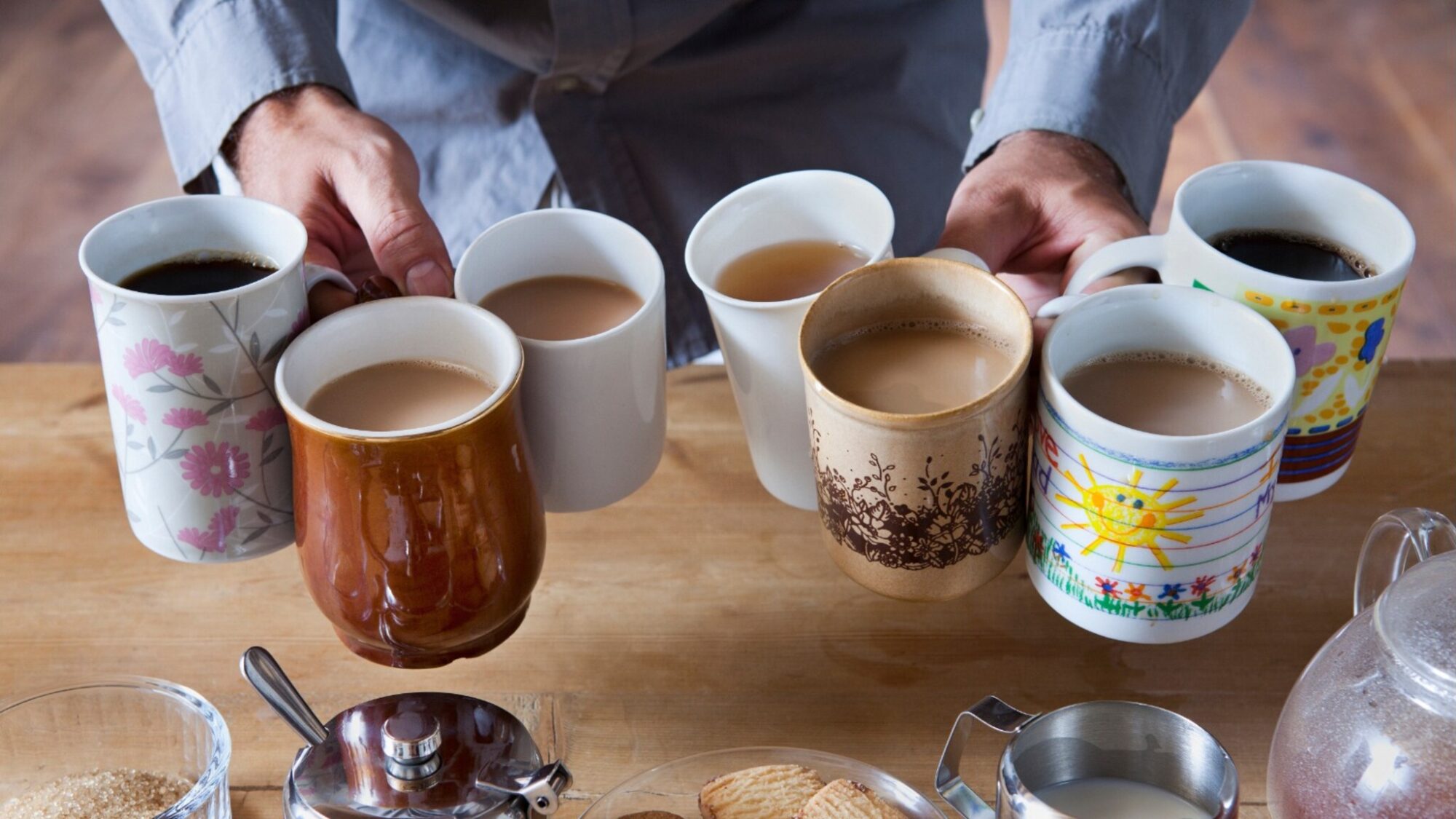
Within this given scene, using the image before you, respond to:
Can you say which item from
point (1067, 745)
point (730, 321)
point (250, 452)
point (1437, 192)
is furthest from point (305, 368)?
point (1437, 192)

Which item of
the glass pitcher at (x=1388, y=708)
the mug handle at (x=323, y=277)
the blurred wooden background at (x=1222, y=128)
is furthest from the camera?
the blurred wooden background at (x=1222, y=128)

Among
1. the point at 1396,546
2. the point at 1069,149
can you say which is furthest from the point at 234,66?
the point at 1396,546

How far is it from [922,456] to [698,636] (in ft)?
0.76

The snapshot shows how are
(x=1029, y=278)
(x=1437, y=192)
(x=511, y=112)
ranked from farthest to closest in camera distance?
1. (x=1437, y=192)
2. (x=511, y=112)
3. (x=1029, y=278)

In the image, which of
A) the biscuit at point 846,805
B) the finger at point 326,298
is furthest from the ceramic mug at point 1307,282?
the finger at point 326,298

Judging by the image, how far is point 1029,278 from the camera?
0.92 m

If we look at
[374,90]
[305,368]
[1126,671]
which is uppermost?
[305,368]

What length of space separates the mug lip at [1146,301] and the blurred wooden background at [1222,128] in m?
1.62

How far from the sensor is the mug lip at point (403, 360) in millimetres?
635

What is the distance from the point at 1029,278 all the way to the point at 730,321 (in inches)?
10.9

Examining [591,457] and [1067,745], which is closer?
[1067,745]

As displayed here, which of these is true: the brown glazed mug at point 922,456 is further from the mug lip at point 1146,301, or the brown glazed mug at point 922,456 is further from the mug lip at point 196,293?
the mug lip at point 196,293

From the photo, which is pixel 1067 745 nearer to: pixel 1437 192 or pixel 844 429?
pixel 844 429

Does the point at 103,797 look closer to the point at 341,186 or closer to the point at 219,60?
the point at 341,186
